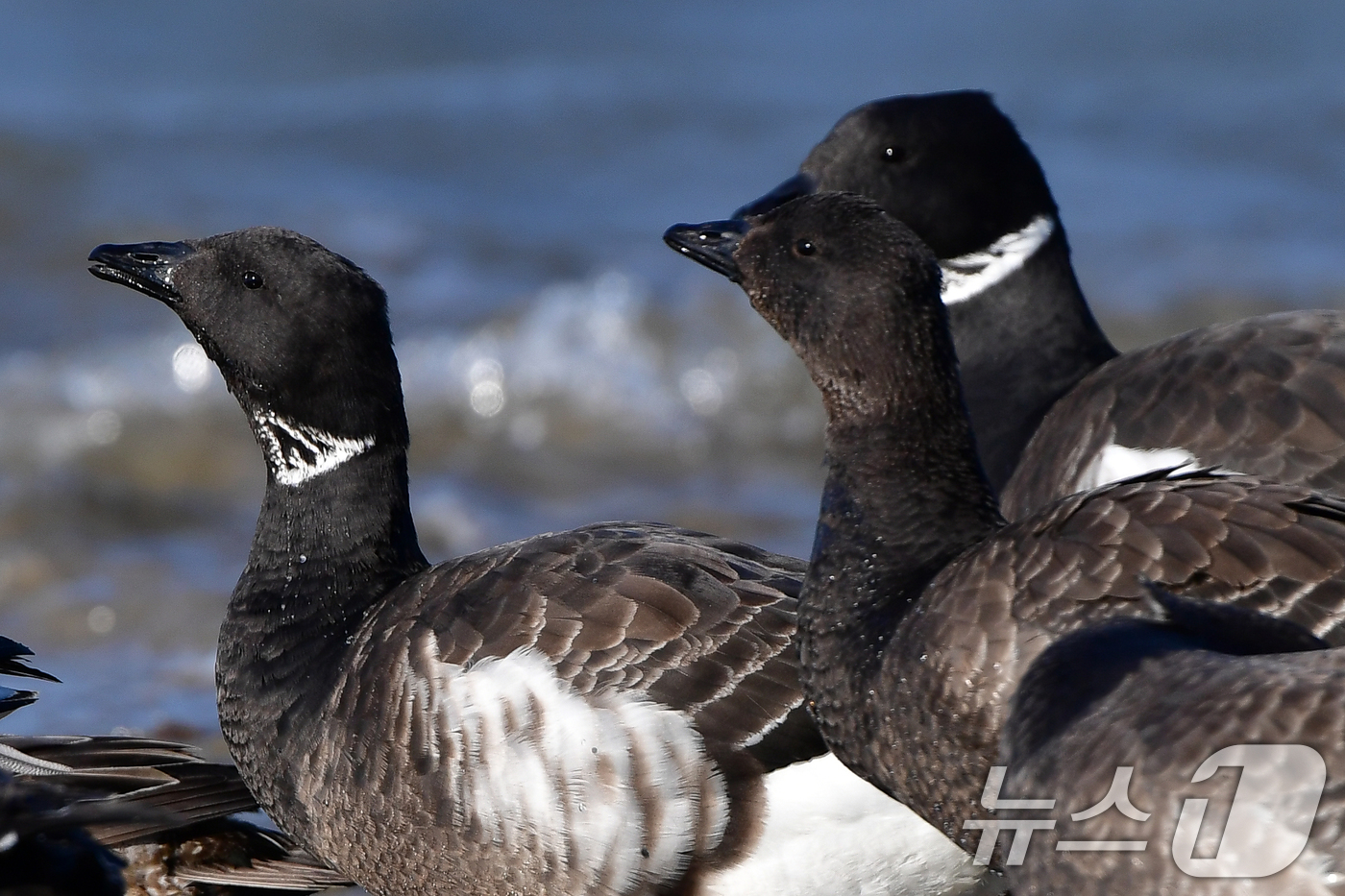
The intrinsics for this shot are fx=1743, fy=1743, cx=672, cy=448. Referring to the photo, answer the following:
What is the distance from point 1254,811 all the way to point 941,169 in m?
4.64

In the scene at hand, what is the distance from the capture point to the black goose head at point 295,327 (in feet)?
18.6

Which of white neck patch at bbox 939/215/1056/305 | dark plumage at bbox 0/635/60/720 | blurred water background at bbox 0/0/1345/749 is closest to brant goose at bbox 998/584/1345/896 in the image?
dark plumage at bbox 0/635/60/720

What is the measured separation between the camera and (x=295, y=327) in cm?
565

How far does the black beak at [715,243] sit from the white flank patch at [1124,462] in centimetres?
159

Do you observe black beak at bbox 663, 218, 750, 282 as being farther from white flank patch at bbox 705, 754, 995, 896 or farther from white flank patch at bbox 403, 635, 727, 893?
white flank patch at bbox 705, 754, 995, 896

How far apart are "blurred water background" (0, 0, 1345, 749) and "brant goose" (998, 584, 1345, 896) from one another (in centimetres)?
421

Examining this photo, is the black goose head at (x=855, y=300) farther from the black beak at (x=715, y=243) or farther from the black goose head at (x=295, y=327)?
the black goose head at (x=295, y=327)

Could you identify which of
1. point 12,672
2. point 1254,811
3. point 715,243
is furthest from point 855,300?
point 12,672

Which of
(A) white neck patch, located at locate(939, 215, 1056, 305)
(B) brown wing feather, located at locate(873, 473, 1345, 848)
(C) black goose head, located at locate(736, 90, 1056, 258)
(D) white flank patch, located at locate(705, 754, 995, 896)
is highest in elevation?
(C) black goose head, located at locate(736, 90, 1056, 258)

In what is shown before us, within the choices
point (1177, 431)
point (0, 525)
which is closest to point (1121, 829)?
point (1177, 431)

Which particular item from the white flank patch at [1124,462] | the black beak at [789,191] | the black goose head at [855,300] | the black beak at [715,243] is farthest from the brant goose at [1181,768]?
the black beak at [789,191]

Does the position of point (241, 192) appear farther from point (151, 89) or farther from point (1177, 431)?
point (1177, 431)

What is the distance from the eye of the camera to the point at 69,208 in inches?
634

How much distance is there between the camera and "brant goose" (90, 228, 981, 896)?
4.79 m
